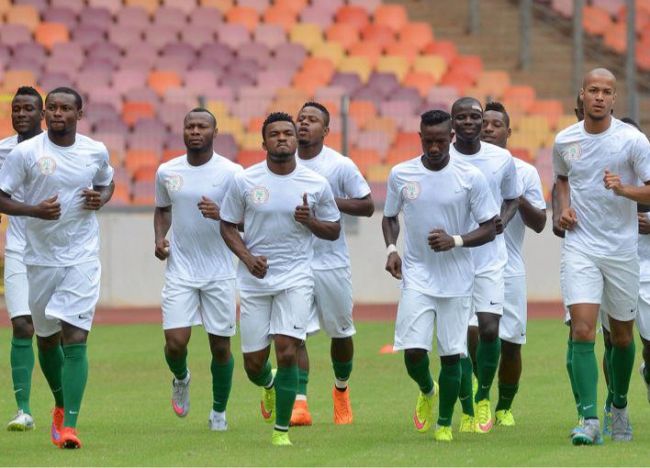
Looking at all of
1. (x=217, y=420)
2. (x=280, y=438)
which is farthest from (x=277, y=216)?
(x=217, y=420)

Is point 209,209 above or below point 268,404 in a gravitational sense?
above

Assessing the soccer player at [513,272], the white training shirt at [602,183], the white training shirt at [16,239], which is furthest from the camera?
the white training shirt at [16,239]

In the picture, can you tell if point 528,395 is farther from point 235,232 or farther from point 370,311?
point 370,311

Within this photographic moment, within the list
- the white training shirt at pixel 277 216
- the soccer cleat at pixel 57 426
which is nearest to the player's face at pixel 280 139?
the white training shirt at pixel 277 216

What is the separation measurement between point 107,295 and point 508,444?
45.7ft

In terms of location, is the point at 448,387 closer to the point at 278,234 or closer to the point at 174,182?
the point at 278,234

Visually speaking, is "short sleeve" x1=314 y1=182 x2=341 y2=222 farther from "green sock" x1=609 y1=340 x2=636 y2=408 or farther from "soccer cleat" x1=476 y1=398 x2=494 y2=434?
"green sock" x1=609 y1=340 x2=636 y2=408

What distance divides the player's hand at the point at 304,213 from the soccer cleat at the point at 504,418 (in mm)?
2592

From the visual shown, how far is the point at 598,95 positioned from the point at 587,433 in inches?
90.1

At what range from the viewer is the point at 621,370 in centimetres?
1202

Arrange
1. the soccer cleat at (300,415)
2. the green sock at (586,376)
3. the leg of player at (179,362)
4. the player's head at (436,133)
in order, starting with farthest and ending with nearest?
the soccer cleat at (300,415) → the leg of player at (179,362) → the player's head at (436,133) → the green sock at (586,376)

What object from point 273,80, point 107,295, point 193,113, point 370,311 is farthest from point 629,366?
point 273,80

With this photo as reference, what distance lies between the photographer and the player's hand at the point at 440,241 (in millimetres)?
11719

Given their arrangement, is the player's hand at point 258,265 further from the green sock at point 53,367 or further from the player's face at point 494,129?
the player's face at point 494,129
